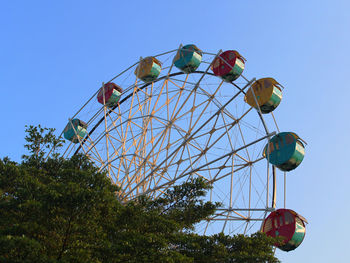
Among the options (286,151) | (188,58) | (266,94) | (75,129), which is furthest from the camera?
(75,129)

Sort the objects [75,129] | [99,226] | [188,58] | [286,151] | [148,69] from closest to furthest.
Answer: [99,226] < [286,151] < [188,58] < [148,69] < [75,129]

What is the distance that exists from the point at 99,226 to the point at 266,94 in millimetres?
10580

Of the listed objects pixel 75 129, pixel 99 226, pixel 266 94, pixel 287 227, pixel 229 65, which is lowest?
pixel 99 226

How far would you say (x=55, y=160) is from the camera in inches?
843

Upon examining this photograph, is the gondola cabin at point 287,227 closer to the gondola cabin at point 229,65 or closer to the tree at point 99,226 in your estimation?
the tree at point 99,226

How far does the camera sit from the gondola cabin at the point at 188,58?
73.6 ft

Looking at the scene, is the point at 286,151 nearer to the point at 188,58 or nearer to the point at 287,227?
the point at 287,227

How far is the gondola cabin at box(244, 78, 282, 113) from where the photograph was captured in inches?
824

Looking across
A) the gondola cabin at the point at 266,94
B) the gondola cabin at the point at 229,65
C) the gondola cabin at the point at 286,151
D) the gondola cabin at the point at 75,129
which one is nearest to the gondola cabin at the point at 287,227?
the gondola cabin at the point at 286,151

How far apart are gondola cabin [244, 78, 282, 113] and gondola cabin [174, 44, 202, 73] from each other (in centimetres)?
311

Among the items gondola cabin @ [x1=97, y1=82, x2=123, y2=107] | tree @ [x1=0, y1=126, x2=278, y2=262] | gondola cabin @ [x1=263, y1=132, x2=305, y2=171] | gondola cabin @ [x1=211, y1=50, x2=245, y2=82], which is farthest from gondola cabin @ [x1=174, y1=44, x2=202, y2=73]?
tree @ [x1=0, y1=126, x2=278, y2=262]

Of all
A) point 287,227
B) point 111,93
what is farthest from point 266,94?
point 111,93

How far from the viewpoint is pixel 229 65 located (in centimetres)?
2161

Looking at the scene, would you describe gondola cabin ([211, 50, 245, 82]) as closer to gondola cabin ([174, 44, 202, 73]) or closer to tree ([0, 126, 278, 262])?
gondola cabin ([174, 44, 202, 73])
